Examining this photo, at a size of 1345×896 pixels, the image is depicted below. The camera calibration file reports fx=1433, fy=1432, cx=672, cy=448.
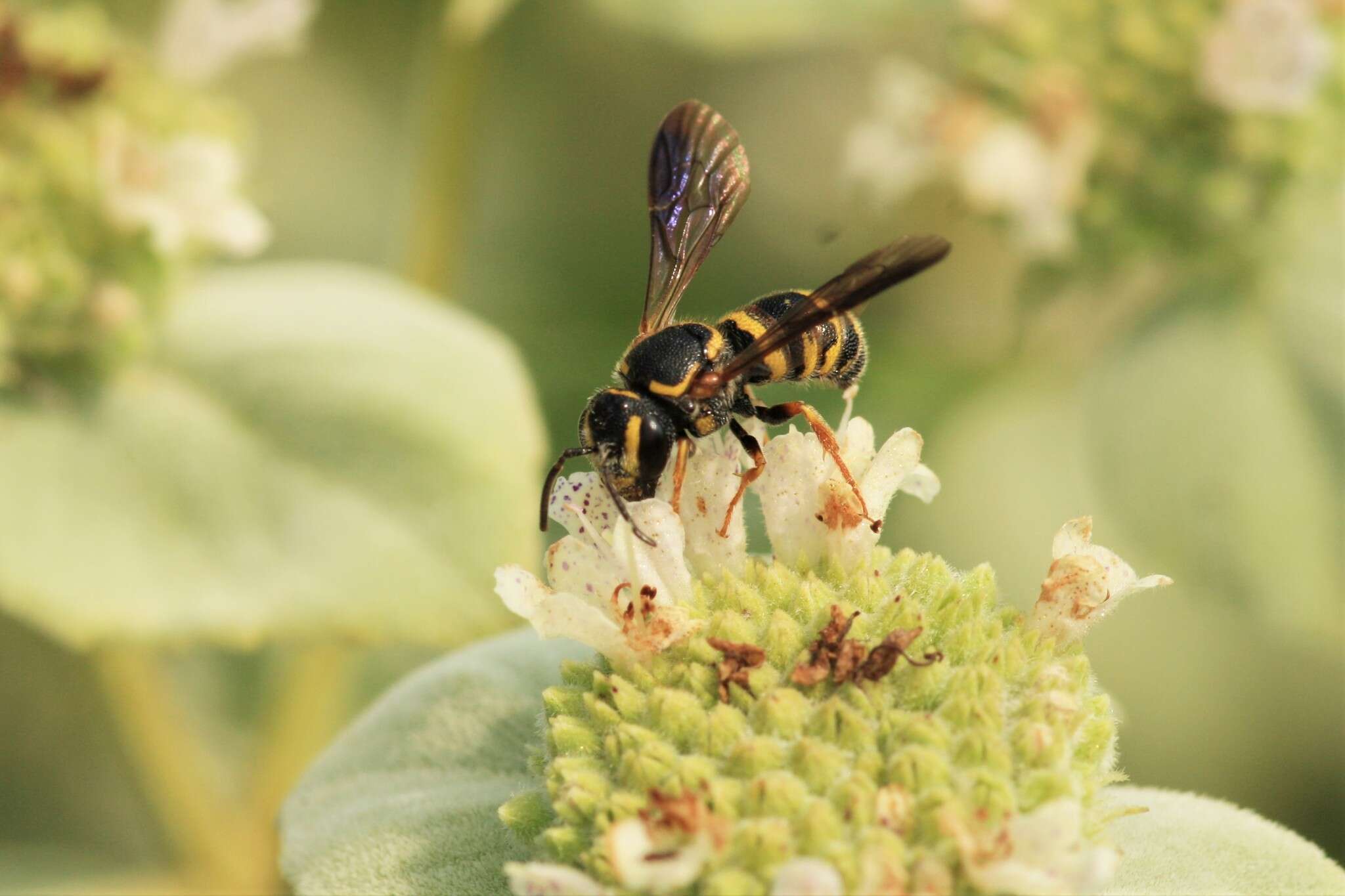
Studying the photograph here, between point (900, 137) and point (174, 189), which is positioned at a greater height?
point (900, 137)

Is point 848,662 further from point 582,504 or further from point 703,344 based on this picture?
point 703,344

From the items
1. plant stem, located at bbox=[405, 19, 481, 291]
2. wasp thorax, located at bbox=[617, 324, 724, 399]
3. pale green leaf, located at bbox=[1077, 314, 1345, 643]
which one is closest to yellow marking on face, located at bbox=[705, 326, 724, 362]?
wasp thorax, located at bbox=[617, 324, 724, 399]

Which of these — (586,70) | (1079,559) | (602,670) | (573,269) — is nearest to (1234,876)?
(1079,559)

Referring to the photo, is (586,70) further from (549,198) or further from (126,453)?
(126,453)

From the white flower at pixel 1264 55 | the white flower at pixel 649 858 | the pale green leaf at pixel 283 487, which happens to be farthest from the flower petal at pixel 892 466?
the white flower at pixel 1264 55

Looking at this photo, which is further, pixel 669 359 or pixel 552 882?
pixel 669 359

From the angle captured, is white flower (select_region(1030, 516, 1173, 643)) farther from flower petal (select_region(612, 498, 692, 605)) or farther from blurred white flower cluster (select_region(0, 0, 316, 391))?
blurred white flower cluster (select_region(0, 0, 316, 391))

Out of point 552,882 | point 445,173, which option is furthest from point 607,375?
point 552,882
